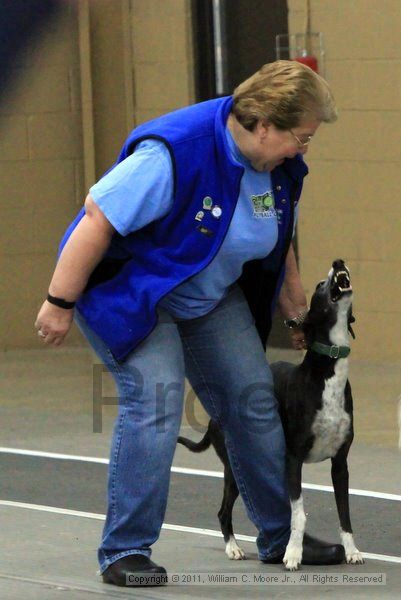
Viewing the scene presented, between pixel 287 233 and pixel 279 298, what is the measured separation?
0.42 metres

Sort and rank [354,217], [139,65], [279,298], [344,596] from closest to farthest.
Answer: [344,596], [279,298], [354,217], [139,65]

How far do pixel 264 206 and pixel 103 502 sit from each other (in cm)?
214

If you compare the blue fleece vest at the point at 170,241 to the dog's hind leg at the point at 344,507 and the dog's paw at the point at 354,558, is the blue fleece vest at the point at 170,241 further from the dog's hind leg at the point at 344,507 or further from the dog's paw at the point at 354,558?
the dog's paw at the point at 354,558

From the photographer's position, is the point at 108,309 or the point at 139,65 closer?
the point at 108,309

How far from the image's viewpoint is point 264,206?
5176 millimetres

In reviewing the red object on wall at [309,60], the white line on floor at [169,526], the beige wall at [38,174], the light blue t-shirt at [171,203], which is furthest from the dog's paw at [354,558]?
the beige wall at [38,174]

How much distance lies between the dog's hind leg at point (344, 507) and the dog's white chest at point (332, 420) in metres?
0.03

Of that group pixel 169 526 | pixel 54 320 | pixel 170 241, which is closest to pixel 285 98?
pixel 170 241

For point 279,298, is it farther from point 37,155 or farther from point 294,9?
Answer: point 37,155

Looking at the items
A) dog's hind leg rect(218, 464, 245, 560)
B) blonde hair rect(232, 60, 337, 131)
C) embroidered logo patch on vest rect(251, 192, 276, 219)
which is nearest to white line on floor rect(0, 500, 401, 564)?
dog's hind leg rect(218, 464, 245, 560)

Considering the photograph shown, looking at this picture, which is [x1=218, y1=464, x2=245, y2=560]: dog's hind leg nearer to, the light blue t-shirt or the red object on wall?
the light blue t-shirt

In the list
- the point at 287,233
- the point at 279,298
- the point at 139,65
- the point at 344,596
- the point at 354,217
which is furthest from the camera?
the point at 139,65

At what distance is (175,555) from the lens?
18.7 feet

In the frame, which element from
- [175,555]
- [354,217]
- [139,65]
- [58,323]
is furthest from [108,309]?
[139,65]
